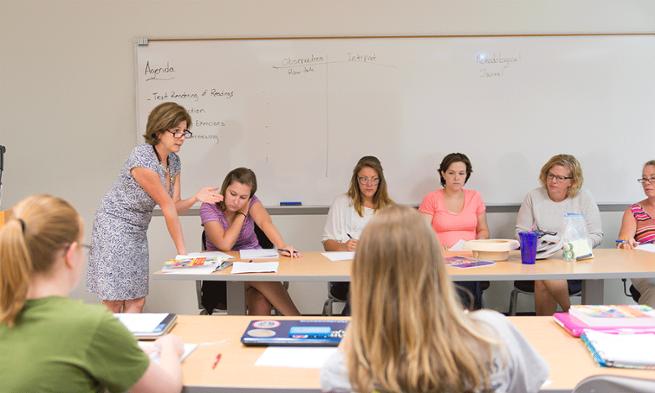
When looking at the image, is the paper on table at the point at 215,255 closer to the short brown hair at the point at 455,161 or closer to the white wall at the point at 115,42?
the white wall at the point at 115,42

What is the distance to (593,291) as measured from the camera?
2.72 m

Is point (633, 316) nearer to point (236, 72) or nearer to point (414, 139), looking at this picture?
point (414, 139)

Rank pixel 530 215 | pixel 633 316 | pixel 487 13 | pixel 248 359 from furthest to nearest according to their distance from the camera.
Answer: pixel 487 13, pixel 530 215, pixel 633 316, pixel 248 359

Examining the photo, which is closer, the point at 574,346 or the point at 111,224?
the point at 574,346

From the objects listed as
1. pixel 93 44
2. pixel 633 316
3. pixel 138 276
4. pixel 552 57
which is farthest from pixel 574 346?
pixel 93 44

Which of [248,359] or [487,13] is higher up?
[487,13]

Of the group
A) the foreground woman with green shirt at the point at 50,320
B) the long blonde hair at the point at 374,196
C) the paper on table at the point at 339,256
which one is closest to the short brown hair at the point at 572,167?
the long blonde hair at the point at 374,196

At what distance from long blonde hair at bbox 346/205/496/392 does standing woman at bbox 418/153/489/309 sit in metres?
2.57

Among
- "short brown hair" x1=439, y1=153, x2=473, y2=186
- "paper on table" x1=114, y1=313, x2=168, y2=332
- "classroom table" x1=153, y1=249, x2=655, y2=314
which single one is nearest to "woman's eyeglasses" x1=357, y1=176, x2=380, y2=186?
"short brown hair" x1=439, y1=153, x2=473, y2=186

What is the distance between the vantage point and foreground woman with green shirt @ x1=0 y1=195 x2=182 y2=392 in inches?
43.5

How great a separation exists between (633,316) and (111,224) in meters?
2.30

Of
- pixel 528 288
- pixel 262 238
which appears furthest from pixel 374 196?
A: pixel 528 288

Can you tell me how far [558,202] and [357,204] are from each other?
4.37ft

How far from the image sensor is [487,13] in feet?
12.9
